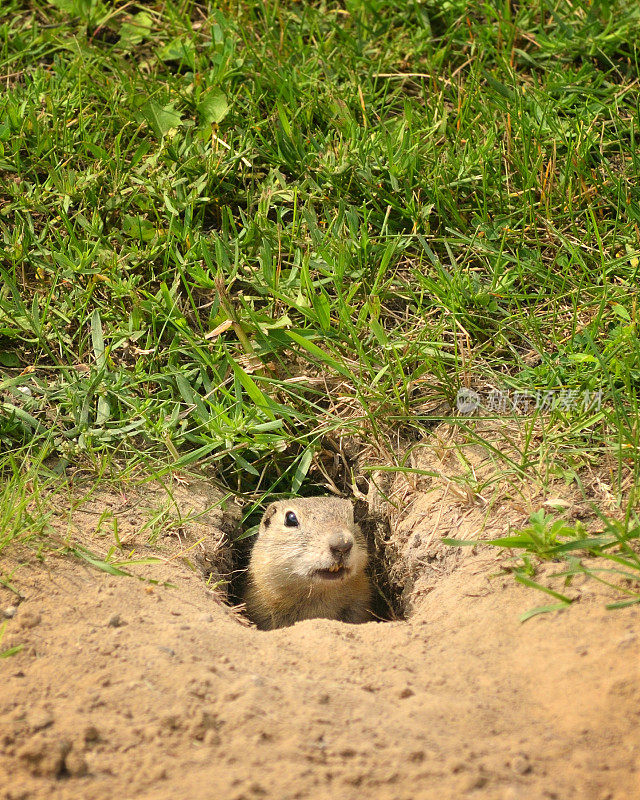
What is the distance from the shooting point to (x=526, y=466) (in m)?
3.51

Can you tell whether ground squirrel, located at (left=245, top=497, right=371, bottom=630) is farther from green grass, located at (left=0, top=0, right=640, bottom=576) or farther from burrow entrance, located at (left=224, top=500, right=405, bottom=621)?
green grass, located at (left=0, top=0, right=640, bottom=576)

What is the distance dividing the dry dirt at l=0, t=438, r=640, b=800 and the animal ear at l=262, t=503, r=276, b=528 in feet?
3.58

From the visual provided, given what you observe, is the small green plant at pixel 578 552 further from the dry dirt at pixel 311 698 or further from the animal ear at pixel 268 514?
the animal ear at pixel 268 514

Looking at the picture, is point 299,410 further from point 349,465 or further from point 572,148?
point 572,148

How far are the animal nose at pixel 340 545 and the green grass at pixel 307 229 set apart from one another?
47 centimetres

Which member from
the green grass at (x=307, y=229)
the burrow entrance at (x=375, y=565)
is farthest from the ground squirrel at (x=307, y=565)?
the green grass at (x=307, y=229)

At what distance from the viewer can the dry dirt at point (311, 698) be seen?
7.15 ft

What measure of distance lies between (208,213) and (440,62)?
1767 millimetres

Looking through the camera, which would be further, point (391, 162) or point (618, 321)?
point (391, 162)

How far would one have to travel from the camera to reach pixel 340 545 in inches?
153

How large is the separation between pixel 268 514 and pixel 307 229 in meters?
1.63

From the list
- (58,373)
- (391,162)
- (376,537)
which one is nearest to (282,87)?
(391,162)

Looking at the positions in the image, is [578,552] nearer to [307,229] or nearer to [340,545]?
[340,545]

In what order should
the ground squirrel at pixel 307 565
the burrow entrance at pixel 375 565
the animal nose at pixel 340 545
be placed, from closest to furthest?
the animal nose at pixel 340 545 < the ground squirrel at pixel 307 565 < the burrow entrance at pixel 375 565
